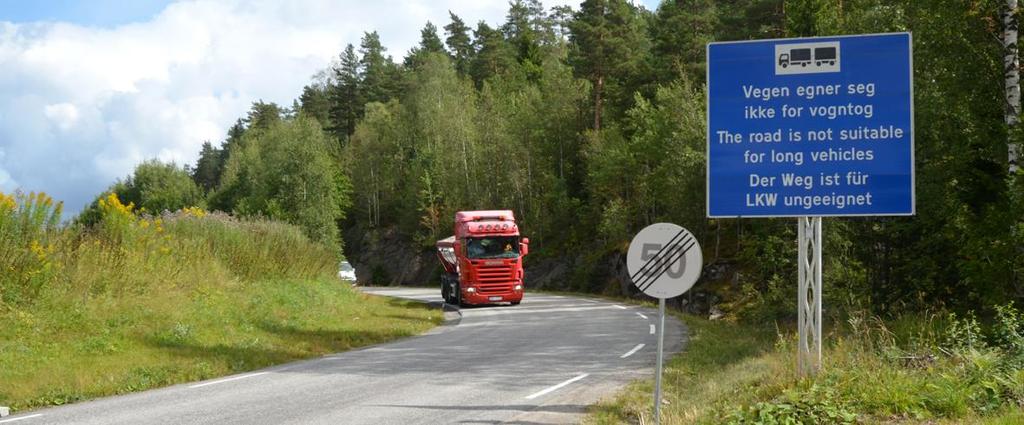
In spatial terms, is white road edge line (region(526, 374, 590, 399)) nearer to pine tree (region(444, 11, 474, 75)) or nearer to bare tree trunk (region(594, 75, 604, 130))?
bare tree trunk (region(594, 75, 604, 130))

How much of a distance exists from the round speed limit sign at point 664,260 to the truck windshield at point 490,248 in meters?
23.4

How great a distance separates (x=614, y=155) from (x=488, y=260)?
16353 mm

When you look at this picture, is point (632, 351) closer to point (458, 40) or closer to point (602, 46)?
point (602, 46)

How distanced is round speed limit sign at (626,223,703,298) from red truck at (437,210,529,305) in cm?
2327

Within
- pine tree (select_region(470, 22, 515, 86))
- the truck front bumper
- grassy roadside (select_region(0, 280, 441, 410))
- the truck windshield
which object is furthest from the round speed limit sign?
pine tree (select_region(470, 22, 515, 86))

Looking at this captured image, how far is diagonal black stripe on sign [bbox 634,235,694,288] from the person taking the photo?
887cm

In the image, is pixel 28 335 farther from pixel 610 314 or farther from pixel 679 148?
pixel 679 148

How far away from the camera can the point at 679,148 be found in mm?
36719

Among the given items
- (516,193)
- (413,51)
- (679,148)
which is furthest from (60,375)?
(413,51)

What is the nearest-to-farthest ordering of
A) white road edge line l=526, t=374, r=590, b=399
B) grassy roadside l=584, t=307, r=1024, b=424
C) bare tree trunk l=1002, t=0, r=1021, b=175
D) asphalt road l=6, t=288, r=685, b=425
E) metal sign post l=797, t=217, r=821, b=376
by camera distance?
grassy roadside l=584, t=307, r=1024, b=424 < metal sign post l=797, t=217, r=821, b=376 < asphalt road l=6, t=288, r=685, b=425 < white road edge line l=526, t=374, r=590, b=399 < bare tree trunk l=1002, t=0, r=1021, b=175

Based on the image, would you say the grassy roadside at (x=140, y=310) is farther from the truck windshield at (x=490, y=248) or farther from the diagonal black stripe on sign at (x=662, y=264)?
the diagonal black stripe on sign at (x=662, y=264)

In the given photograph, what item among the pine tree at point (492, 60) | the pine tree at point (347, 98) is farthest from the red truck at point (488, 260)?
the pine tree at point (347, 98)

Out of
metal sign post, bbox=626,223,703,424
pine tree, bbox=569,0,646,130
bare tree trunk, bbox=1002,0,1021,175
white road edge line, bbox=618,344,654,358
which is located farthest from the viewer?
pine tree, bbox=569,0,646,130

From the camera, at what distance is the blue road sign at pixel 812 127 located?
375 inches
